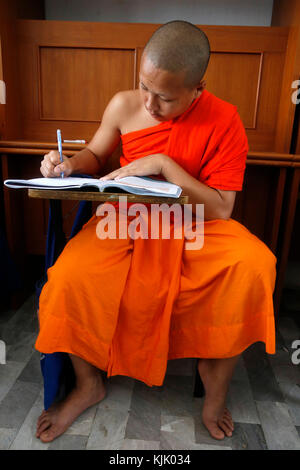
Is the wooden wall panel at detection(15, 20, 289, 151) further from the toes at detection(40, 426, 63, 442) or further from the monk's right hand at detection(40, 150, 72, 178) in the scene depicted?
the toes at detection(40, 426, 63, 442)

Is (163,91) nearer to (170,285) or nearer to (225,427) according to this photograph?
(170,285)

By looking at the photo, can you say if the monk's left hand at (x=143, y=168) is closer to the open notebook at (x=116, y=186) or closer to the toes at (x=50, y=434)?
the open notebook at (x=116, y=186)

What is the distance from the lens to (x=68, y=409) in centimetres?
109

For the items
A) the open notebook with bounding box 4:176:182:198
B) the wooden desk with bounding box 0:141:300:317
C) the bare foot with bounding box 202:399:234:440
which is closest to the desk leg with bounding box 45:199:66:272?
the open notebook with bounding box 4:176:182:198

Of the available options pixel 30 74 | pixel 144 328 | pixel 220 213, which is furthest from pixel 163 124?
pixel 30 74

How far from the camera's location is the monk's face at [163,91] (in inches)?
35.9

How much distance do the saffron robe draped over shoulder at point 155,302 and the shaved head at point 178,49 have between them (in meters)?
0.52

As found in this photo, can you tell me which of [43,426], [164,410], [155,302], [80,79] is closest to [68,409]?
[43,426]

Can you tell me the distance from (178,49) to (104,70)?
34.7 inches

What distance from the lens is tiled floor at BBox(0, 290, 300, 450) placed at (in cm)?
103

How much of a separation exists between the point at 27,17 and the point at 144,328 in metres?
1.68

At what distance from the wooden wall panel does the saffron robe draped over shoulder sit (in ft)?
2.94

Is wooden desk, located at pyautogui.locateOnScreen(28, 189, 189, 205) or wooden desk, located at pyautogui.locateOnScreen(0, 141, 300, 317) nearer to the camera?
wooden desk, located at pyautogui.locateOnScreen(28, 189, 189, 205)

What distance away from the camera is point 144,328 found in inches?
39.9
